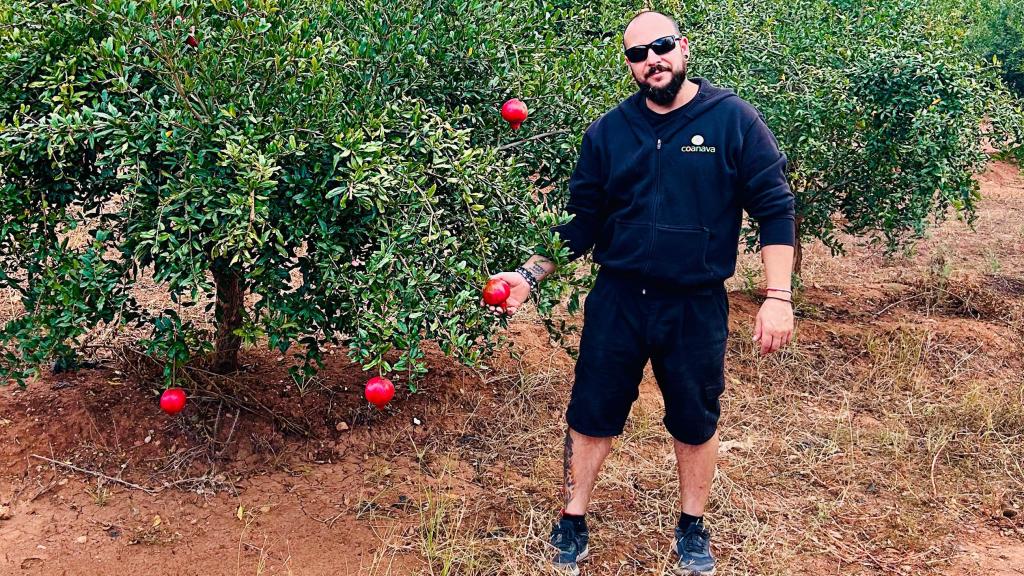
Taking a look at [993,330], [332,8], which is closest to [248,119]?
[332,8]

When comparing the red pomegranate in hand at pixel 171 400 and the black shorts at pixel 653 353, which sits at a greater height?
the black shorts at pixel 653 353

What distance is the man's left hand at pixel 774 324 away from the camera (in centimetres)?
299

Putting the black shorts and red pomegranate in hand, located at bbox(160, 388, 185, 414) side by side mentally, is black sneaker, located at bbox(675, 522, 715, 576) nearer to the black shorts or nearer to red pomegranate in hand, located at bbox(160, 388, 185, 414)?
the black shorts

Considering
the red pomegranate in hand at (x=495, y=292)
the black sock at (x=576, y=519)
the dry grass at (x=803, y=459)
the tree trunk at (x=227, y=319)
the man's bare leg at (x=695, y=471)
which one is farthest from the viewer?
the tree trunk at (x=227, y=319)

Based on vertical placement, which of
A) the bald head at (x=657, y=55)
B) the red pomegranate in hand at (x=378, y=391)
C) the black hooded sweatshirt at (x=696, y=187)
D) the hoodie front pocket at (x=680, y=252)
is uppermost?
the bald head at (x=657, y=55)

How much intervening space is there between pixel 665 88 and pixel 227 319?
7.55 ft

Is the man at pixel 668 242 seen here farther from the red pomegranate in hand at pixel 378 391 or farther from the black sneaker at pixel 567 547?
the red pomegranate in hand at pixel 378 391

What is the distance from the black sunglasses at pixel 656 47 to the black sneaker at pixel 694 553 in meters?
1.71

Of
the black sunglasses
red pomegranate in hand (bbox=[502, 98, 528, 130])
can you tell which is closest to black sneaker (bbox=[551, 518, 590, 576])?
red pomegranate in hand (bbox=[502, 98, 528, 130])

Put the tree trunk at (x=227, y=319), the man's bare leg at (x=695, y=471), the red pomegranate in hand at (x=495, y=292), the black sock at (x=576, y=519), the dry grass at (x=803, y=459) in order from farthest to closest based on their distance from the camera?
the tree trunk at (x=227, y=319) < the dry grass at (x=803, y=459) < the black sock at (x=576, y=519) < the man's bare leg at (x=695, y=471) < the red pomegranate in hand at (x=495, y=292)

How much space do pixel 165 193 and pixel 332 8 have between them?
0.99 metres

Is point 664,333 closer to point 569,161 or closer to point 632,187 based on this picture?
point 632,187

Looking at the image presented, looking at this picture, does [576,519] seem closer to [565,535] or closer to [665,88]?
[565,535]

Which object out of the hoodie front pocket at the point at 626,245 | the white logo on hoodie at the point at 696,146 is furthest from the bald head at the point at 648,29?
the hoodie front pocket at the point at 626,245
